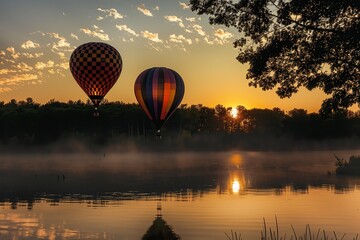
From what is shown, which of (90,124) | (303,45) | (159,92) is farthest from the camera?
(90,124)

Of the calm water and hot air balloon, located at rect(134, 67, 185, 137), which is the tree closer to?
the calm water

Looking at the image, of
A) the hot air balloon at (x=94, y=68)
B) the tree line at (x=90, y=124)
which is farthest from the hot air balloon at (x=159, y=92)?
the tree line at (x=90, y=124)

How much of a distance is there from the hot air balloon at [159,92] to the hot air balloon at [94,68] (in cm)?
325

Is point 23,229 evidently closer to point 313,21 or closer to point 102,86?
point 313,21

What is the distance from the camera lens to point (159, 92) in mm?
58812

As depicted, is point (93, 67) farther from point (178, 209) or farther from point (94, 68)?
point (178, 209)

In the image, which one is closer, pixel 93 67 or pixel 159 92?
pixel 93 67

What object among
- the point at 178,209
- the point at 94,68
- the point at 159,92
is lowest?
the point at 178,209

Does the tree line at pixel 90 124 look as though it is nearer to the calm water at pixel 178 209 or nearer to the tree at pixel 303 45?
the calm water at pixel 178 209

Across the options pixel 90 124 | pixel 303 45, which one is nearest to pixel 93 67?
pixel 303 45

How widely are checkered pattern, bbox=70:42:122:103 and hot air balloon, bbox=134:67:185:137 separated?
3.25m

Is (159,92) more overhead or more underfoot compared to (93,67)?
more underfoot

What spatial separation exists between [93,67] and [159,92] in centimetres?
653

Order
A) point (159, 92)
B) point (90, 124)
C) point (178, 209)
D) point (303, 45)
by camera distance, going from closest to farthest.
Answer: point (303, 45) < point (178, 209) < point (159, 92) < point (90, 124)
